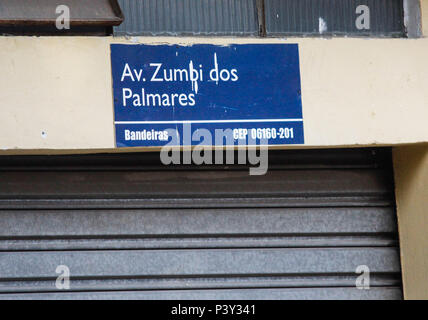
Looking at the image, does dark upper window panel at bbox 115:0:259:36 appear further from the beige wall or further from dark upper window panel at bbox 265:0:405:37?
the beige wall

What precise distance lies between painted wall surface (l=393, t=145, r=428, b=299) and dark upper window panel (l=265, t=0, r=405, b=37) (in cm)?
87

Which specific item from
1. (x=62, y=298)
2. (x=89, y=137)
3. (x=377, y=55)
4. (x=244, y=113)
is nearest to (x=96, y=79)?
(x=89, y=137)

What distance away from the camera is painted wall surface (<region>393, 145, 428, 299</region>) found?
216 inches

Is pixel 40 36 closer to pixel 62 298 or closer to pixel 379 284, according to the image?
pixel 62 298

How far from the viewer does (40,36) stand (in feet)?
16.7

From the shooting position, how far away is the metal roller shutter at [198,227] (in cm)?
536

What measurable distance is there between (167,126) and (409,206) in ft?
5.85

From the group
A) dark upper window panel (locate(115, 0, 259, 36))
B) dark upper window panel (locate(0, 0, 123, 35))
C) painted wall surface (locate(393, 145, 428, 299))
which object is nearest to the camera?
dark upper window panel (locate(0, 0, 123, 35))

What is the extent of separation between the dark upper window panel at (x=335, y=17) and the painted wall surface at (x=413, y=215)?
0.87 m
